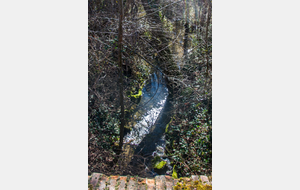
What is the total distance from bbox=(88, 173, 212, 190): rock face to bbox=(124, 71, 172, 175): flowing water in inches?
7.2

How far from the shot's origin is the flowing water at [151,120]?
214 cm

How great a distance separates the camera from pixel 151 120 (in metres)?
2.16

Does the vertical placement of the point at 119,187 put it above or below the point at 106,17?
below

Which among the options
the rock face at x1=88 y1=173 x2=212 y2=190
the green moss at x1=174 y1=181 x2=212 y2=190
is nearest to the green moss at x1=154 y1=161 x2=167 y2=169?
the rock face at x1=88 y1=173 x2=212 y2=190

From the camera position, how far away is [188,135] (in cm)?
220

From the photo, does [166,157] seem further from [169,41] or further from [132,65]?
[169,41]

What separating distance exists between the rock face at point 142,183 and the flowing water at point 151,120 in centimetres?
18

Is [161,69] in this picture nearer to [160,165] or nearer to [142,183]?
[160,165]

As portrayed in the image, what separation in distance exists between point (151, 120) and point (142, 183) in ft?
2.55

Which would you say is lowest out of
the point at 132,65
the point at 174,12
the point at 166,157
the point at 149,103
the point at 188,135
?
the point at 166,157

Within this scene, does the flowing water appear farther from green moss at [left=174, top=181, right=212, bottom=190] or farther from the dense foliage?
green moss at [left=174, top=181, right=212, bottom=190]
